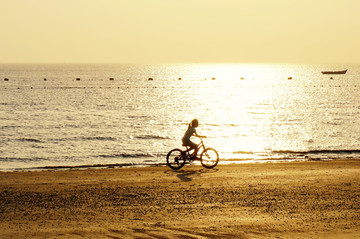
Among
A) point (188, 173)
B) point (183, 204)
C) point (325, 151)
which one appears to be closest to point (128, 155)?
point (188, 173)

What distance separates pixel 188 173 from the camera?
19.3 meters

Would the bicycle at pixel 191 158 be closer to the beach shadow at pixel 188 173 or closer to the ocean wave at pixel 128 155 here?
the beach shadow at pixel 188 173

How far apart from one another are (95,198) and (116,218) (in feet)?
8.48

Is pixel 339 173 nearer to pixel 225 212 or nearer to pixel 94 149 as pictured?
pixel 225 212

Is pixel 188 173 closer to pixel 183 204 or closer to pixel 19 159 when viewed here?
pixel 183 204

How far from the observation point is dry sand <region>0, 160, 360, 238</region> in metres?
11.3

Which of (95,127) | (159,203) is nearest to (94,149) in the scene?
(95,127)

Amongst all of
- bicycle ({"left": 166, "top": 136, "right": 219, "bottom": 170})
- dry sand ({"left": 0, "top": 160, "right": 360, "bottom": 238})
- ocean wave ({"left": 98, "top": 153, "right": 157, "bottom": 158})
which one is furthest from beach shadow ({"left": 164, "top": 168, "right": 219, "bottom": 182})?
→ ocean wave ({"left": 98, "top": 153, "right": 157, "bottom": 158})

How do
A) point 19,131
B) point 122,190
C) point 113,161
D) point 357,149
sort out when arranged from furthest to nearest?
point 19,131
point 357,149
point 113,161
point 122,190

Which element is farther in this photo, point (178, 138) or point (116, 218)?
point (178, 138)

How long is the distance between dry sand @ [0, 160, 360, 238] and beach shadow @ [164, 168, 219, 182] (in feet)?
0.16

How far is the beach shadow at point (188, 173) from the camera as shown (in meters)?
18.2

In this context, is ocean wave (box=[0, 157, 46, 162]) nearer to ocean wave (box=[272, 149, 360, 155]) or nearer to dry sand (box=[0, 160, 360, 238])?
dry sand (box=[0, 160, 360, 238])

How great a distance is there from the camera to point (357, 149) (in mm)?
33031
